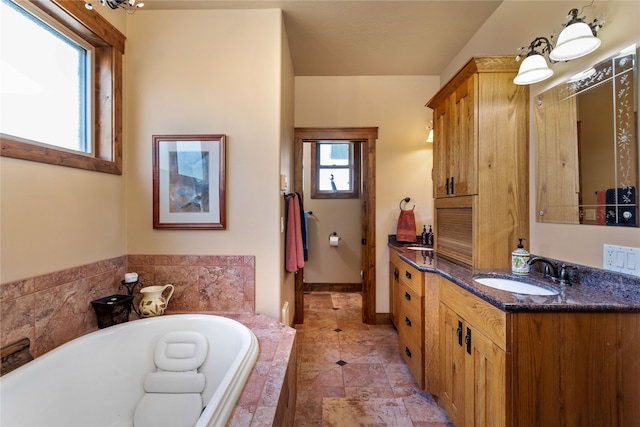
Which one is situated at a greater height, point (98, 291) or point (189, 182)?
point (189, 182)

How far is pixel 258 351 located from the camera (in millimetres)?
1338

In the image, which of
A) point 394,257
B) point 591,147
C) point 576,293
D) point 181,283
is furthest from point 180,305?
point 591,147

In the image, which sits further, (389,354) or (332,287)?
(332,287)

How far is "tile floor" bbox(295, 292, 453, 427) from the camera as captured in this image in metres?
1.64

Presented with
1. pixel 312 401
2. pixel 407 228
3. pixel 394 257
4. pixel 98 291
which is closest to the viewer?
pixel 98 291

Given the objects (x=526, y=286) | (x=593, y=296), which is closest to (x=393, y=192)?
(x=526, y=286)

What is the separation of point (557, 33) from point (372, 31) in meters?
1.27

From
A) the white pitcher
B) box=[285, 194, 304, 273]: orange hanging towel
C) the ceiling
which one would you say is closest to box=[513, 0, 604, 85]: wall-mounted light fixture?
the ceiling

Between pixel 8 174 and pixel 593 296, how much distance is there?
8.54 feet

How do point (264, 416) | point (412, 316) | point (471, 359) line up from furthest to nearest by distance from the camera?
1. point (412, 316)
2. point (471, 359)
3. point (264, 416)

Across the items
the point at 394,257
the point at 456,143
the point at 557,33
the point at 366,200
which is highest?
the point at 557,33

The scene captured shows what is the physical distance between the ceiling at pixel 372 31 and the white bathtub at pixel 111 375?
7.16 ft

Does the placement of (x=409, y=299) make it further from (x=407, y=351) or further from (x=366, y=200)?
(x=366, y=200)

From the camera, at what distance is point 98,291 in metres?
1.61
